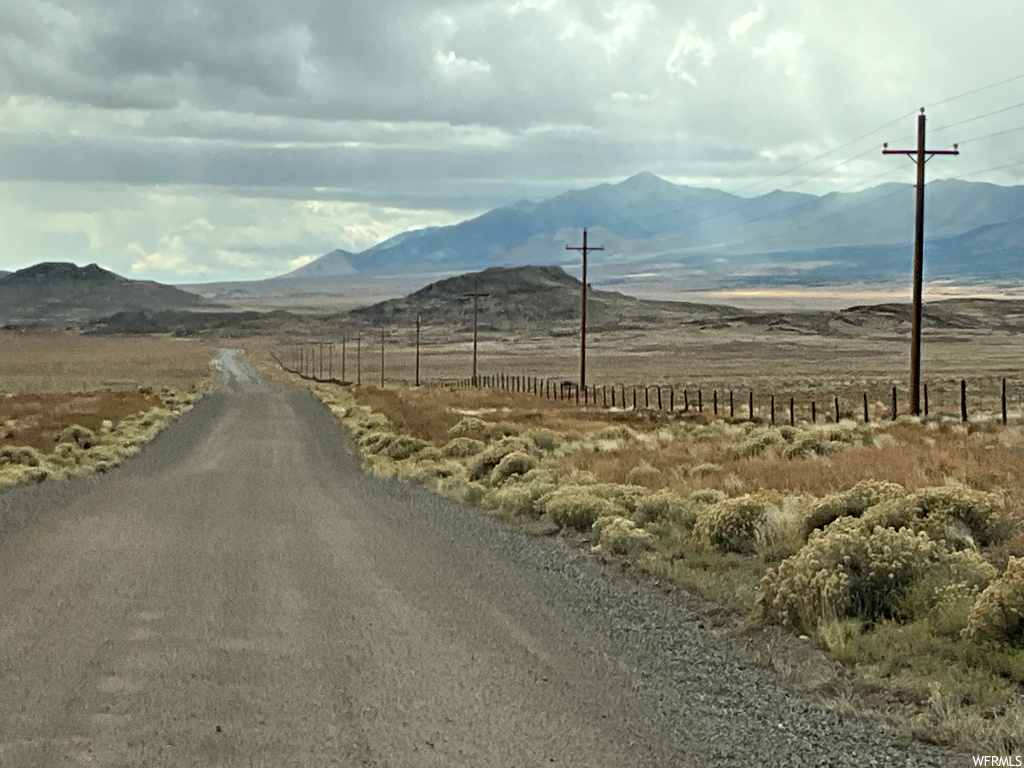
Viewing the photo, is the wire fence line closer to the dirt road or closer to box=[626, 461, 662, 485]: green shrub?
box=[626, 461, 662, 485]: green shrub

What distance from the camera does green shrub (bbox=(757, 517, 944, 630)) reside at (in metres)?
10.5

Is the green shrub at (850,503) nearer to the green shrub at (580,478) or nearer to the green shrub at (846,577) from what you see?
the green shrub at (846,577)

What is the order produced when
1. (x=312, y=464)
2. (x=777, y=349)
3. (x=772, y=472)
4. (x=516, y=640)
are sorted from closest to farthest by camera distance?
(x=516, y=640), (x=772, y=472), (x=312, y=464), (x=777, y=349)

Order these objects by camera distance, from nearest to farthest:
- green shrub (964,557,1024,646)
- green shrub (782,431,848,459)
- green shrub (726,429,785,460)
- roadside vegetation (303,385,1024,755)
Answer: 1. roadside vegetation (303,385,1024,755)
2. green shrub (964,557,1024,646)
3. green shrub (782,431,848,459)
4. green shrub (726,429,785,460)

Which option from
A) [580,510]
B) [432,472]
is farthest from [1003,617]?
[432,472]

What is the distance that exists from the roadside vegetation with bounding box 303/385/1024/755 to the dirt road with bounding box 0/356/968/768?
59 cm

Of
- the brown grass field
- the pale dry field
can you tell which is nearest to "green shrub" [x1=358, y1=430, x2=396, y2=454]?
the brown grass field

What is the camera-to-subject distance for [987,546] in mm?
12773

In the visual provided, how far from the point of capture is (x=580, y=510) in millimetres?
16953

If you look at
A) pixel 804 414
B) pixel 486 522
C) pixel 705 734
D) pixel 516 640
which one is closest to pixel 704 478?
pixel 486 522

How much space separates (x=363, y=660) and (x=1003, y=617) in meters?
4.76

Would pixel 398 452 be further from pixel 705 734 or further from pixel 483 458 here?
pixel 705 734

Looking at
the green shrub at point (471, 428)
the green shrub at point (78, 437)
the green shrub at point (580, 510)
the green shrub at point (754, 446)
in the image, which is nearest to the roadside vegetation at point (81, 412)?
the green shrub at point (78, 437)

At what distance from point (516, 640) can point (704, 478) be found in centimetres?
1085
